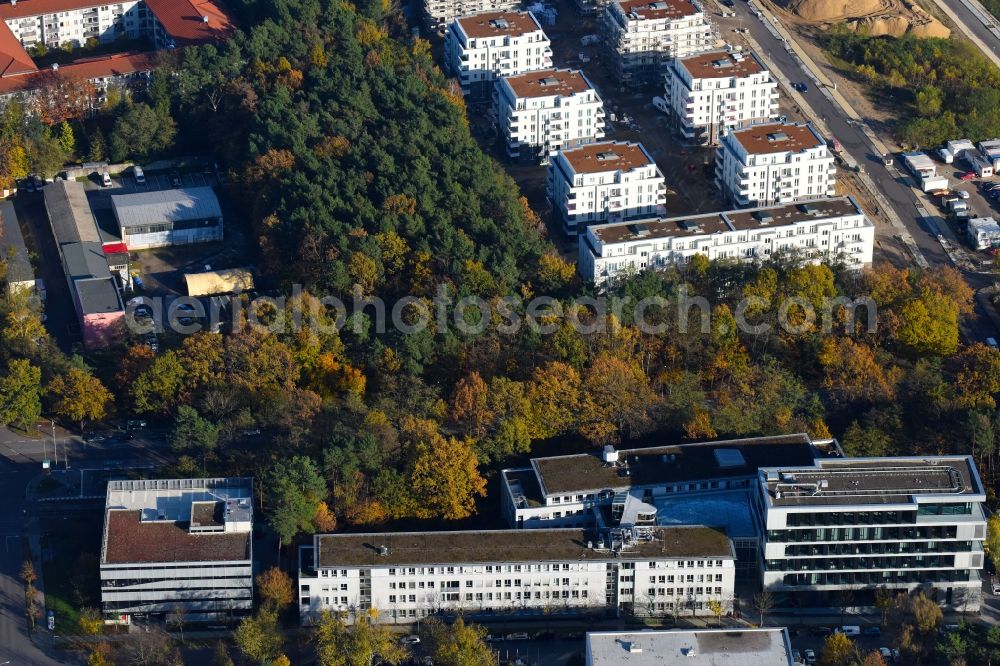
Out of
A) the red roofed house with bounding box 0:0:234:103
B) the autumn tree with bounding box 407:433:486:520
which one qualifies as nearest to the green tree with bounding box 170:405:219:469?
the autumn tree with bounding box 407:433:486:520

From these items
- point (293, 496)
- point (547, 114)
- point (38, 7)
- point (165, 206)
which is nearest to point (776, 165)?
point (547, 114)

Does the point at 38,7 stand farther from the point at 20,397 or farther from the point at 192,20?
the point at 20,397

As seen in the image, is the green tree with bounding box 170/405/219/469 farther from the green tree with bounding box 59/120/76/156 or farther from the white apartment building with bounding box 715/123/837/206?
the white apartment building with bounding box 715/123/837/206

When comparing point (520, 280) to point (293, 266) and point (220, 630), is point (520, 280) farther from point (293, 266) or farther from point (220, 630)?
point (220, 630)

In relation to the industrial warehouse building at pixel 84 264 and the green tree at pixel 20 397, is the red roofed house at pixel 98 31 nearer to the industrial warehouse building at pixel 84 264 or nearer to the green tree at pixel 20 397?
the industrial warehouse building at pixel 84 264

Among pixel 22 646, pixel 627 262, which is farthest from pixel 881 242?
pixel 22 646

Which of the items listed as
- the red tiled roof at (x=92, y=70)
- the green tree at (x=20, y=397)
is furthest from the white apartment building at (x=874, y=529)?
the red tiled roof at (x=92, y=70)
